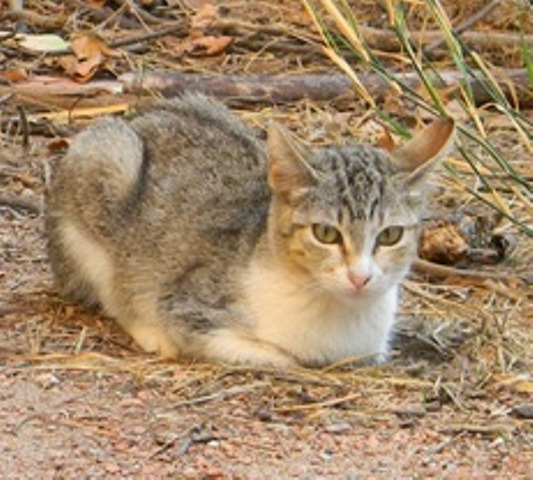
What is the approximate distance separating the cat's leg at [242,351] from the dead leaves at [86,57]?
Answer: 3.51 m

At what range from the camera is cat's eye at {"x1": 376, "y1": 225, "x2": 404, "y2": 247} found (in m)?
6.05

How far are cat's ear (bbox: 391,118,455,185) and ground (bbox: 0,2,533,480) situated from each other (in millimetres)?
767

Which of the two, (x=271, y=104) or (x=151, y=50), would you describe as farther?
(x=151, y=50)

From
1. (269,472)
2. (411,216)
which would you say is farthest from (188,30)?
(269,472)

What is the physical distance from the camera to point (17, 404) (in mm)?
5781

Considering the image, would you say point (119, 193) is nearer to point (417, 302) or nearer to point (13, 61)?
point (417, 302)

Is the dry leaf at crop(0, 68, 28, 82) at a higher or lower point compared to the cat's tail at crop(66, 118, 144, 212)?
lower

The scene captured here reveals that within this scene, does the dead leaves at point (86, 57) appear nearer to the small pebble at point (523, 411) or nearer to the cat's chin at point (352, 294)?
the cat's chin at point (352, 294)

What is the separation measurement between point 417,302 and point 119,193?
1.37 meters

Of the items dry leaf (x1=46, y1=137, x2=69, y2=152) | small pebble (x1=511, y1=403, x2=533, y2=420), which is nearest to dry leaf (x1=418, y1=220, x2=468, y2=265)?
small pebble (x1=511, y1=403, x2=533, y2=420)

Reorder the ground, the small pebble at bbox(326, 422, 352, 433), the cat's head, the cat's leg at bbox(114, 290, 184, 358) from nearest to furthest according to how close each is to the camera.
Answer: the ground, the small pebble at bbox(326, 422, 352, 433), the cat's head, the cat's leg at bbox(114, 290, 184, 358)

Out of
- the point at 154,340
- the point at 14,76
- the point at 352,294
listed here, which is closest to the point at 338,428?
the point at 352,294

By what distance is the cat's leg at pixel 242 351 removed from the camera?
618 centimetres

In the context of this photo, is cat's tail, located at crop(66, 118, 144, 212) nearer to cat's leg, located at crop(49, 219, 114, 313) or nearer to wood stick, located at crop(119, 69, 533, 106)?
cat's leg, located at crop(49, 219, 114, 313)
